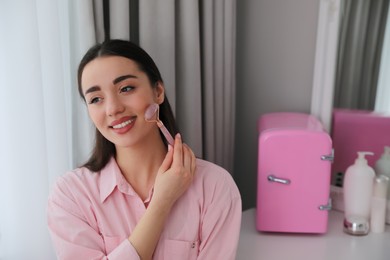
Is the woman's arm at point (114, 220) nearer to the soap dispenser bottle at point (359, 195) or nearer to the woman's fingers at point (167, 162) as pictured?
the woman's fingers at point (167, 162)

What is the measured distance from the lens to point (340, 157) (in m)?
1.23

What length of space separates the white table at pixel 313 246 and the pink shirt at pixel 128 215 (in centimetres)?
18

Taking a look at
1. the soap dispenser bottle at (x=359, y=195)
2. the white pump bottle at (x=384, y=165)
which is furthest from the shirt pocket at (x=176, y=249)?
the white pump bottle at (x=384, y=165)

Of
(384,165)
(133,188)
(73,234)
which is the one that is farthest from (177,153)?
(384,165)

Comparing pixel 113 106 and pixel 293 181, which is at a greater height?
pixel 113 106

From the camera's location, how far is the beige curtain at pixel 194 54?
985mm

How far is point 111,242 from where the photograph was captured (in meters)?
0.79

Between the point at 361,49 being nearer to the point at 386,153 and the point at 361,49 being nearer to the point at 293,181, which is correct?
the point at 386,153

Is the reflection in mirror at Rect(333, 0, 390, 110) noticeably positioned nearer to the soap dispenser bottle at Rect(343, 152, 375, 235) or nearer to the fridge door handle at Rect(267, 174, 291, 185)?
the soap dispenser bottle at Rect(343, 152, 375, 235)

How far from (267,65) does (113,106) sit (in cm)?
75

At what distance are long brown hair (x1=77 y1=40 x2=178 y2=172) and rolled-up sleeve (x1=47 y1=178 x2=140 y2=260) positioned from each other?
0.32 feet

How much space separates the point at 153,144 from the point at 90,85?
0.19m

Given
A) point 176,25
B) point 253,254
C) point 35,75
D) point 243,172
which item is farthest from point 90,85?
point 243,172

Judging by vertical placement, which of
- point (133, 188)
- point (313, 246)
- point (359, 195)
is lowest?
point (313, 246)
